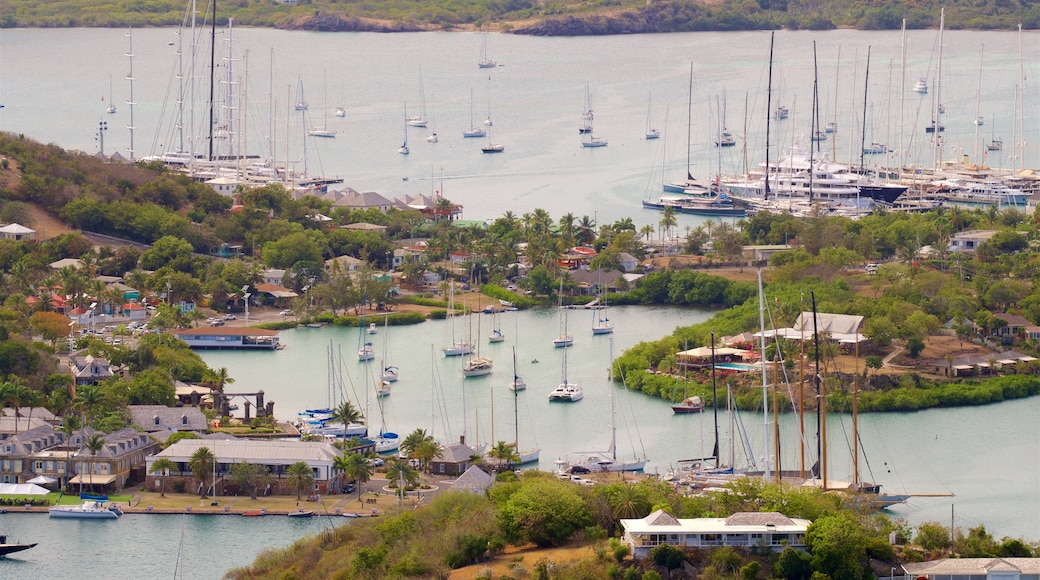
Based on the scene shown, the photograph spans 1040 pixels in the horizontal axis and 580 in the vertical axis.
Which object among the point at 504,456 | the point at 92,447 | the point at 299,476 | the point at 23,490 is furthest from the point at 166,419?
the point at 504,456

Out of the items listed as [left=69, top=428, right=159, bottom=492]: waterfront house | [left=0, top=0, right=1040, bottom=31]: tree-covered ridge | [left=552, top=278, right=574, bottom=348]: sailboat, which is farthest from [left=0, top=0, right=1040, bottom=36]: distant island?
[left=69, top=428, right=159, bottom=492]: waterfront house

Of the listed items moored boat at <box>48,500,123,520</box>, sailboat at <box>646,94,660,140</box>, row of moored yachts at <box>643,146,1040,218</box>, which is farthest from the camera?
sailboat at <box>646,94,660,140</box>

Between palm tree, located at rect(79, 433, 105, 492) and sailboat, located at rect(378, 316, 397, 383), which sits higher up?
sailboat, located at rect(378, 316, 397, 383)

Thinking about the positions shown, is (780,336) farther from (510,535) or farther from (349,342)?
(510,535)

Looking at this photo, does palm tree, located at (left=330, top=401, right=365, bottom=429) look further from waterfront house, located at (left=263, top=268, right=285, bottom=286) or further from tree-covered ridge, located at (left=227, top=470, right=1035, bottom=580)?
Answer: waterfront house, located at (left=263, top=268, right=285, bottom=286)

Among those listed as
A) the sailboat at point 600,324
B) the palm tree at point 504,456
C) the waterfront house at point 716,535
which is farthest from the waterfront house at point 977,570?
the sailboat at point 600,324

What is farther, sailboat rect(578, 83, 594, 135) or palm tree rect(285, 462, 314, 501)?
sailboat rect(578, 83, 594, 135)

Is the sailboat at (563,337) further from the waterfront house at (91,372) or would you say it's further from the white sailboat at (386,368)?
the waterfront house at (91,372)

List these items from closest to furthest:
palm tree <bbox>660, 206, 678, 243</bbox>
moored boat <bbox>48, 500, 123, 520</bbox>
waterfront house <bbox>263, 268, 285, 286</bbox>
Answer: moored boat <bbox>48, 500, 123, 520</bbox>, waterfront house <bbox>263, 268, 285, 286</bbox>, palm tree <bbox>660, 206, 678, 243</bbox>
